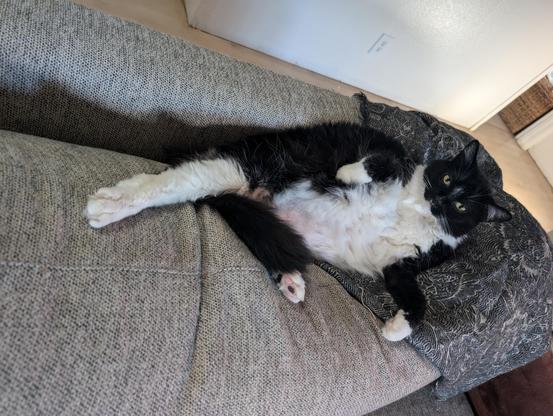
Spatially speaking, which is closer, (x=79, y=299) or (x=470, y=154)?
(x=79, y=299)

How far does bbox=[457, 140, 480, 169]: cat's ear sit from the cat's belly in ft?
0.69

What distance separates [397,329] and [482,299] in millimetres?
375

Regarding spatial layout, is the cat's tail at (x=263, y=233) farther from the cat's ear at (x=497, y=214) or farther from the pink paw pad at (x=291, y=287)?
the cat's ear at (x=497, y=214)

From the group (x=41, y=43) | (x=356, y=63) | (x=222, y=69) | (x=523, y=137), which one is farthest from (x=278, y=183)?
(x=523, y=137)

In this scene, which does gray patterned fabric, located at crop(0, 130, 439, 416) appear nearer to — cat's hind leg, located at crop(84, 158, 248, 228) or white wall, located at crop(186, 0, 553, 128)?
cat's hind leg, located at crop(84, 158, 248, 228)

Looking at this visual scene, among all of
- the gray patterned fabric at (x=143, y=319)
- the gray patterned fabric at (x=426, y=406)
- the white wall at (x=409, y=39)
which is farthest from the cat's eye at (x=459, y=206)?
the white wall at (x=409, y=39)

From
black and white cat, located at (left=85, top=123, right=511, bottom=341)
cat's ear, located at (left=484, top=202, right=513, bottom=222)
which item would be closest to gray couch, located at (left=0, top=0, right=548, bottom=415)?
black and white cat, located at (left=85, top=123, right=511, bottom=341)

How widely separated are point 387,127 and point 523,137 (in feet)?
7.38

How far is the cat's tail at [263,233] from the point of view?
1.03 m

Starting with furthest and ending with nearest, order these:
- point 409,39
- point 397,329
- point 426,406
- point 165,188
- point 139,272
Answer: point 409,39 → point 426,406 → point 397,329 → point 165,188 → point 139,272

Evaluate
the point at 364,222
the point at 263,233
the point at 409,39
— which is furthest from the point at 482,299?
the point at 409,39

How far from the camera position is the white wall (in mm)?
2111

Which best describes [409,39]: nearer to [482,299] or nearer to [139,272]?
[482,299]

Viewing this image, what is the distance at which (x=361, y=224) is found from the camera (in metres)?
1.37
